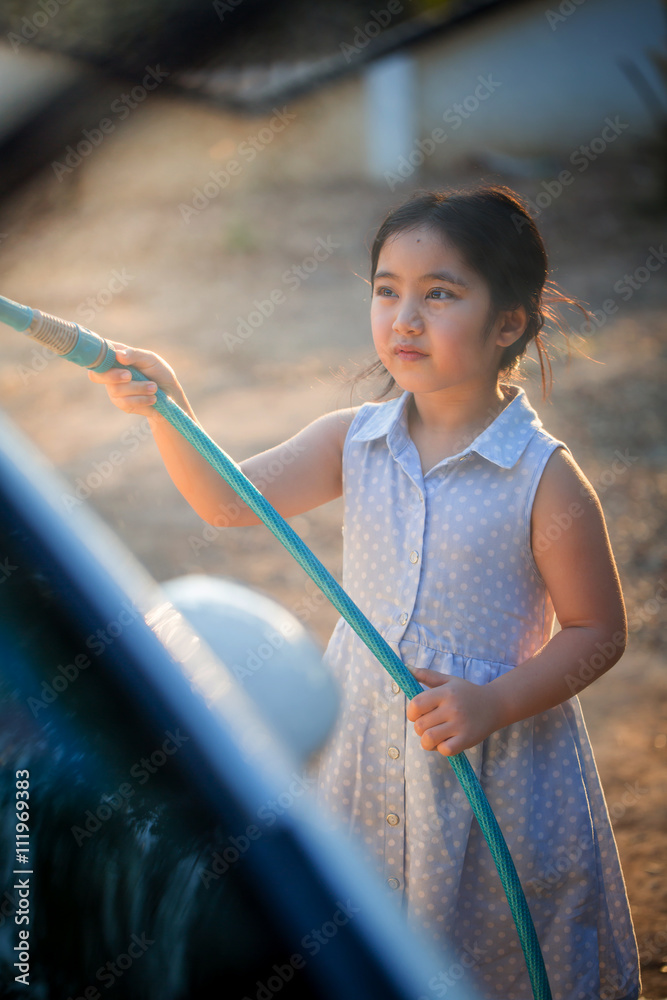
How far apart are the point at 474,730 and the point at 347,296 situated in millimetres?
7143

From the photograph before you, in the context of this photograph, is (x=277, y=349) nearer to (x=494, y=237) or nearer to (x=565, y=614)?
(x=494, y=237)

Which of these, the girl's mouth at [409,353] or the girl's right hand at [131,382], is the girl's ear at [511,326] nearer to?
the girl's mouth at [409,353]

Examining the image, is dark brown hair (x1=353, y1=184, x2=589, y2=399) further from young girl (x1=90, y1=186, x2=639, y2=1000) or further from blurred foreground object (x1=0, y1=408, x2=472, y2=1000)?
blurred foreground object (x1=0, y1=408, x2=472, y2=1000)

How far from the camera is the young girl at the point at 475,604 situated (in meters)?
1.25

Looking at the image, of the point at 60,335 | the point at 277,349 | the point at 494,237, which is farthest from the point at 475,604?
the point at 277,349

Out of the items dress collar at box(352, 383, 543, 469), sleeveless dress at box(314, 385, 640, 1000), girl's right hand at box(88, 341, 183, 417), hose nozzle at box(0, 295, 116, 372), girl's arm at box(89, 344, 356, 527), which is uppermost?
hose nozzle at box(0, 295, 116, 372)

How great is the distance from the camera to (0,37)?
950 cm

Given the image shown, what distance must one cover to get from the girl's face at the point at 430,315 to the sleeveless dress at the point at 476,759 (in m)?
0.12

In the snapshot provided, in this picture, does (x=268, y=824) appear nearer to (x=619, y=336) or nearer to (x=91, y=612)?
(x=91, y=612)

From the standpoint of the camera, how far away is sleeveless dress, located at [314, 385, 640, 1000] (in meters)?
1.27

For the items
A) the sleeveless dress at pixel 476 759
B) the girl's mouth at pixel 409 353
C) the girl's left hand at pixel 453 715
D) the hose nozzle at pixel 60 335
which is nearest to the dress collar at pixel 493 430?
the sleeveless dress at pixel 476 759

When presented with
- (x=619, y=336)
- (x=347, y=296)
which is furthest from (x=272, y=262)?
(x=619, y=336)

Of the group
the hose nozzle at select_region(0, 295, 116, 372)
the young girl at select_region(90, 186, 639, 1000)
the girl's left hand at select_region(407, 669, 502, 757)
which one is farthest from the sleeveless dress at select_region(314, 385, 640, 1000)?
the hose nozzle at select_region(0, 295, 116, 372)

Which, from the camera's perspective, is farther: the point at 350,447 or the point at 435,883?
the point at 350,447
